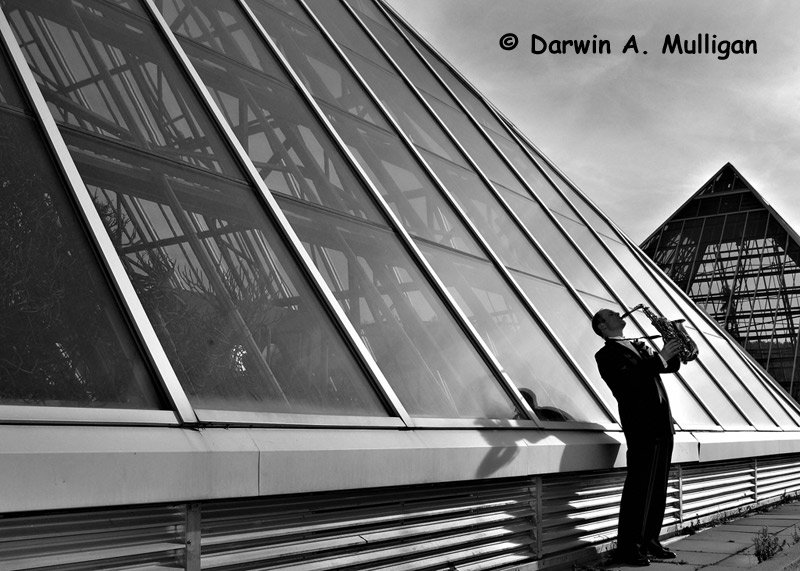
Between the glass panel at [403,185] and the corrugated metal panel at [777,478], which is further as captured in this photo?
the corrugated metal panel at [777,478]

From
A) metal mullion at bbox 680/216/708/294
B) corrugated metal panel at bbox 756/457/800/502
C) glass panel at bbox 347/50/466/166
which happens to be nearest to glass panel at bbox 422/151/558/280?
glass panel at bbox 347/50/466/166

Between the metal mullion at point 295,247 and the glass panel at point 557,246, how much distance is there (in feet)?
14.2

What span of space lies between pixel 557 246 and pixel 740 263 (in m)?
33.3

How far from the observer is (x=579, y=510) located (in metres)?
5.82

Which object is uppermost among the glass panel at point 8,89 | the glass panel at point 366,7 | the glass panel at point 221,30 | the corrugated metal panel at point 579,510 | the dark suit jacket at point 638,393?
the glass panel at point 366,7

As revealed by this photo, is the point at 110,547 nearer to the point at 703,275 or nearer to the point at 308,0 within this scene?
the point at 308,0

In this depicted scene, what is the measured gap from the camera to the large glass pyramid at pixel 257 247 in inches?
126

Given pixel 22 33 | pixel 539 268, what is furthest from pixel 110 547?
pixel 539 268

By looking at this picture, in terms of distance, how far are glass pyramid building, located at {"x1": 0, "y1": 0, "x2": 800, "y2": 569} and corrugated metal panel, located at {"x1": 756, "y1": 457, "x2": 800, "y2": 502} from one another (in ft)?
6.31

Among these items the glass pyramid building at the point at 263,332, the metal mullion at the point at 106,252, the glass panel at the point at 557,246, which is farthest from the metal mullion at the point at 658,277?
the metal mullion at the point at 106,252

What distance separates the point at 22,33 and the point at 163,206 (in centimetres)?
106

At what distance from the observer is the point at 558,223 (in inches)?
396

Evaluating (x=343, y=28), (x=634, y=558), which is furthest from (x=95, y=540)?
(x=343, y=28)

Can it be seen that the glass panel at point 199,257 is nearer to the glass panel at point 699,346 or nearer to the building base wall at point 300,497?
the building base wall at point 300,497
